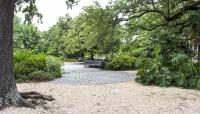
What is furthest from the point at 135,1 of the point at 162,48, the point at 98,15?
the point at 162,48

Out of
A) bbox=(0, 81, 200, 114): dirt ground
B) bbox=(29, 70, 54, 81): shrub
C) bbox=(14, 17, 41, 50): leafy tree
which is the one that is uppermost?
bbox=(14, 17, 41, 50): leafy tree

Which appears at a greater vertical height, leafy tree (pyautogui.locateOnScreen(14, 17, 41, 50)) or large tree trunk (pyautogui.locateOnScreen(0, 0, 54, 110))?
leafy tree (pyautogui.locateOnScreen(14, 17, 41, 50))

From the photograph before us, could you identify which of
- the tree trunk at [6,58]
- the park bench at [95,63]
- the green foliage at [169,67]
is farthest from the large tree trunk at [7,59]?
A: the park bench at [95,63]

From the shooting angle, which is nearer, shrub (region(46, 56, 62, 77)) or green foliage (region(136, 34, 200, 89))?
green foliage (region(136, 34, 200, 89))

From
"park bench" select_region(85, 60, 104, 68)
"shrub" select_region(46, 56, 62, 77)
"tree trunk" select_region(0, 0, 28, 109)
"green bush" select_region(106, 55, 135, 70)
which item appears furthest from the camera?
"park bench" select_region(85, 60, 104, 68)

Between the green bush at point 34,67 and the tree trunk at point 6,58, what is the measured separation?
5.95m

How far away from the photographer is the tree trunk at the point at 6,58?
8.69m

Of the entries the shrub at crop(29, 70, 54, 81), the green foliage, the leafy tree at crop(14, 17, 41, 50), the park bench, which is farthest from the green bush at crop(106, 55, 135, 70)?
the leafy tree at crop(14, 17, 41, 50)

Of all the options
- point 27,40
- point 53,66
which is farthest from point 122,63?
point 27,40

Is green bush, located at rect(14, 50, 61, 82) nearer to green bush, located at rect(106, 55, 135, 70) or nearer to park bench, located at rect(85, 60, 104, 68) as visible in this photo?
green bush, located at rect(106, 55, 135, 70)

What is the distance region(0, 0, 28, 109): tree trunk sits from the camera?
8688mm

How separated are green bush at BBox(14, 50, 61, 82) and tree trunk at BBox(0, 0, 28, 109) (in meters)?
5.95

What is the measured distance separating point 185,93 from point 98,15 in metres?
7.87

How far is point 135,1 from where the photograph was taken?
17906 millimetres
